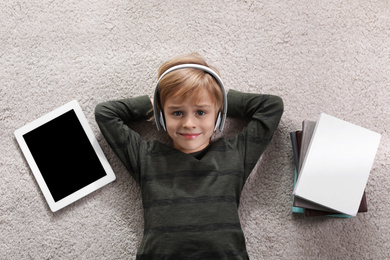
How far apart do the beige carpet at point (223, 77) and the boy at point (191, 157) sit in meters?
0.08

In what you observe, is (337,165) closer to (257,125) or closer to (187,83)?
(257,125)

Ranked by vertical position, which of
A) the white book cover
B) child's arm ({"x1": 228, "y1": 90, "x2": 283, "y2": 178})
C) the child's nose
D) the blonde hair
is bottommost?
the white book cover

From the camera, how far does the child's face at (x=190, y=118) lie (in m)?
0.89

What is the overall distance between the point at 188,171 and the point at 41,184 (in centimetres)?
44

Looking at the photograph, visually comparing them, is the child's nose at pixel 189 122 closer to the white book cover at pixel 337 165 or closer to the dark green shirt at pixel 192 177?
the dark green shirt at pixel 192 177

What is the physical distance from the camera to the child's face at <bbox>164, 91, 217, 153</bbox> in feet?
2.93

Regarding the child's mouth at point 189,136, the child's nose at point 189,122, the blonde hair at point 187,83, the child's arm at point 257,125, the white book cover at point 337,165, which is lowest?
the white book cover at point 337,165

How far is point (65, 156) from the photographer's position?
104 cm

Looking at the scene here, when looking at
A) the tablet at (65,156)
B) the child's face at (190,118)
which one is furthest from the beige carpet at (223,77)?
the child's face at (190,118)

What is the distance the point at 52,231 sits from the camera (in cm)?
106

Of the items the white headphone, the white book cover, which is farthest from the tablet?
the white book cover

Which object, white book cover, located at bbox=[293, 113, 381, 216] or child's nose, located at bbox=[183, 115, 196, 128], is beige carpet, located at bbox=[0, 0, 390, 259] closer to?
white book cover, located at bbox=[293, 113, 381, 216]

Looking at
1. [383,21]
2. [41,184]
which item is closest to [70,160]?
[41,184]

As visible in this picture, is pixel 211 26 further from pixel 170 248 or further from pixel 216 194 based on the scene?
pixel 170 248
